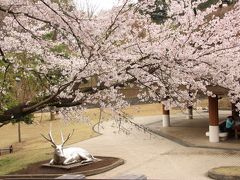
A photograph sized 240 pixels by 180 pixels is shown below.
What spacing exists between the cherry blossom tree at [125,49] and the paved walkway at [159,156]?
13.2 feet

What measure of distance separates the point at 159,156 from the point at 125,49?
1078cm

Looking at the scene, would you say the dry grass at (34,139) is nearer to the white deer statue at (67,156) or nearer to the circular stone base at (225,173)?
the white deer statue at (67,156)

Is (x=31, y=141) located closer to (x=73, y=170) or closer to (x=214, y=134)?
(x=73, y=170)

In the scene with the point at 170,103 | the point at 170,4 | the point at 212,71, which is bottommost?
the point at 170,103

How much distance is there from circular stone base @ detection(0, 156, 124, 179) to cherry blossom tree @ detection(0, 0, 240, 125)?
6.90 metres

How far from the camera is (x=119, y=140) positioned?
22453 mm

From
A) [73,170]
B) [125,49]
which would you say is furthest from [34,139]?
[125,49]

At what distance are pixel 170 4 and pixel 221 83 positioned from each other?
1734mm

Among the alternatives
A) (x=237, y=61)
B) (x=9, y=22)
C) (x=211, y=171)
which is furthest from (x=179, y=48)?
(x=211, y=171)

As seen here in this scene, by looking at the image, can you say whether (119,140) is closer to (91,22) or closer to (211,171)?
(211,171)

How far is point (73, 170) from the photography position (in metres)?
15.2

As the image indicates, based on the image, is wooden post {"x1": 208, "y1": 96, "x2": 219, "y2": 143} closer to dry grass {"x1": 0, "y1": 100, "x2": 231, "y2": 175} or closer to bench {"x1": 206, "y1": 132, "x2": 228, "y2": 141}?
bench {"x1": 206, "y1": 132, "x2": 228, "y2": 141}

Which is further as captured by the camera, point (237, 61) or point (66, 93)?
point (237, 61)

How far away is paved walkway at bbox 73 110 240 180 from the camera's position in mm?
14430
